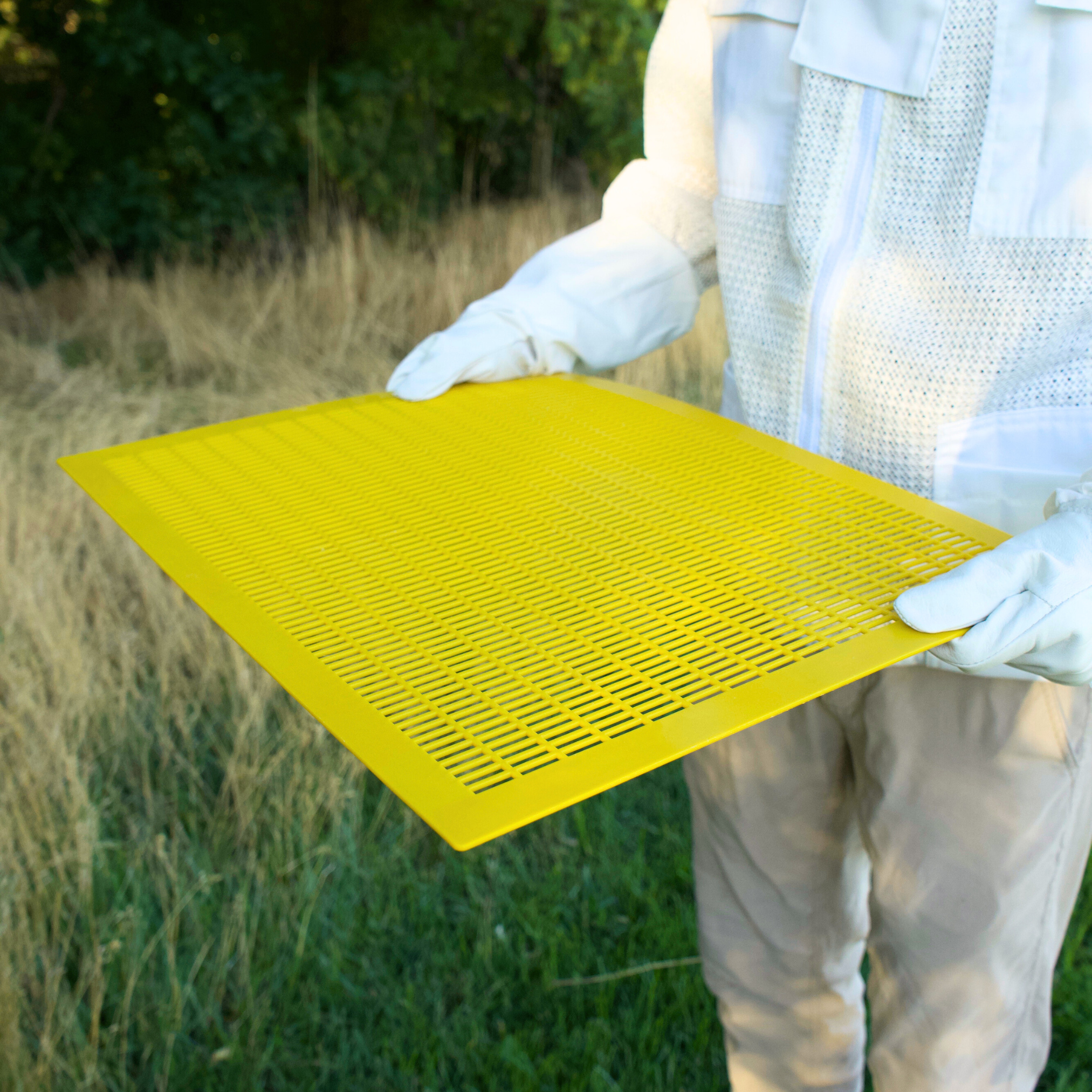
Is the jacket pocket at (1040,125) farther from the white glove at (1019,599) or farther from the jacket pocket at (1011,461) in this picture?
the white glove at (1019,599)

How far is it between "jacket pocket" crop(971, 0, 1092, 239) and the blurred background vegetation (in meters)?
5.71

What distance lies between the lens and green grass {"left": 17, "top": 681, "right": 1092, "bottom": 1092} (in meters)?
1.70

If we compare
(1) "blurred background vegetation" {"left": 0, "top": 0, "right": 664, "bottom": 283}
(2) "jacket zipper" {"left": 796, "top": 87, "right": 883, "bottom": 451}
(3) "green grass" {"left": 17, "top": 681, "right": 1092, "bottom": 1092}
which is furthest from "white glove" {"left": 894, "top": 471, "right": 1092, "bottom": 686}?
(1) "blurred background vegetation" {"left": 0, "top": 0, "right": 664, "bottom": 283}

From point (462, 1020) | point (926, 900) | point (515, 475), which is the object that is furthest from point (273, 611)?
point (462, 1020)

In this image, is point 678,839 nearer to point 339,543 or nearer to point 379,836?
point 379,836

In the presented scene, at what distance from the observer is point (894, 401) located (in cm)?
110

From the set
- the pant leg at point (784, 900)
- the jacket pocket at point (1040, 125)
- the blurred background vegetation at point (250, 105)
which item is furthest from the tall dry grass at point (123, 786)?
the blurred background vegetation at point (250, 105)

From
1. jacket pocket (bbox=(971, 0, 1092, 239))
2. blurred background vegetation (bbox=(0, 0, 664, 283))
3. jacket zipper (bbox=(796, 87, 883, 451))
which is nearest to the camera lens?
jacket pocket (bbox=(971, 0, 1092, 239))

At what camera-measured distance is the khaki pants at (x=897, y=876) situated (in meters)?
1.12

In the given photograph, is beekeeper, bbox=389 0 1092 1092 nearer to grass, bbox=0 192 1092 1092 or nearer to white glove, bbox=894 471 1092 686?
white glove, bbox=894 471 1092 686

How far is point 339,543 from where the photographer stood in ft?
3.25

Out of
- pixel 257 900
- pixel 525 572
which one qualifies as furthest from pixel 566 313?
pixel 257 900

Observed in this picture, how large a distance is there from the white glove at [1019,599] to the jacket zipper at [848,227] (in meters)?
0.36

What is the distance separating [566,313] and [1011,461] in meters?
0.63
